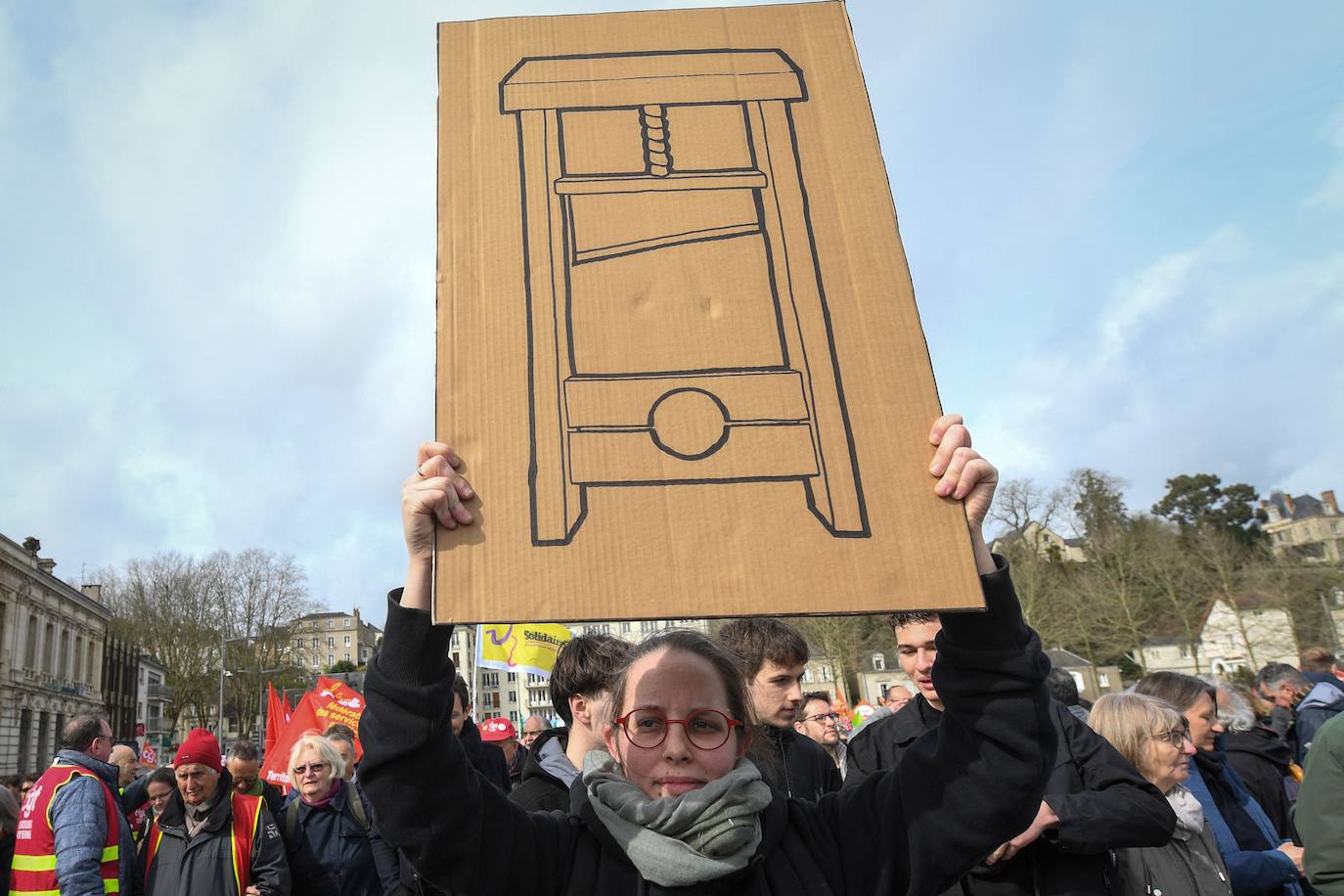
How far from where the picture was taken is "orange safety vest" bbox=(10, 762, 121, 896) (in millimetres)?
4867

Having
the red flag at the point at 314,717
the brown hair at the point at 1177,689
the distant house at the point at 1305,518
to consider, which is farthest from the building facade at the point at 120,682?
the distant house at the point at 1305,518

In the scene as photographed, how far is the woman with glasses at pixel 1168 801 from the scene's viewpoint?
3201 mm

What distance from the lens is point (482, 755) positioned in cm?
498

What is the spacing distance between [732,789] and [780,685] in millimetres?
2288

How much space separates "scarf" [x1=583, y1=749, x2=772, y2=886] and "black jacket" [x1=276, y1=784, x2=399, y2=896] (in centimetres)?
390

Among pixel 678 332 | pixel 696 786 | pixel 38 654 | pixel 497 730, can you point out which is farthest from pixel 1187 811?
pixel 38 654

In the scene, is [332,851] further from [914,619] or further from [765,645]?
[914,619]

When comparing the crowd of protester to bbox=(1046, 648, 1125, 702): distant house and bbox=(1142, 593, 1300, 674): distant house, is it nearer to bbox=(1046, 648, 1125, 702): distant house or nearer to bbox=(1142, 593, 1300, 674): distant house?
bbox=(1142, 593, 1300, 674): distant house

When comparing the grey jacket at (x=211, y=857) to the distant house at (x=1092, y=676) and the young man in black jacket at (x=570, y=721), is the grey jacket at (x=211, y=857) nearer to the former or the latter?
the young man in black jacket at (x=570, y=721)

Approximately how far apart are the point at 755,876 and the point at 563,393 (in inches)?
40.0

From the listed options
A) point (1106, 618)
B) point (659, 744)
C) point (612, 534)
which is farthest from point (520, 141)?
point (1106, 618)

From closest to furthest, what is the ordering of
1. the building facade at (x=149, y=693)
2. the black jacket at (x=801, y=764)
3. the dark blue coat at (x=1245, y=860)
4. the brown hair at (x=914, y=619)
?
the brown hair at (x=914, y=619) < the dark blue coat at (x=1245, y=860) < the black jacket at (x=801, y=764) < the building facade at (x=149, y=693)

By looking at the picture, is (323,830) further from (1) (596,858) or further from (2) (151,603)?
(2) (151,603)

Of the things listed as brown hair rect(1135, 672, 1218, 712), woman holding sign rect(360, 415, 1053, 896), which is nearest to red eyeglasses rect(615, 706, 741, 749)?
woman holding sign rect(360, 415, 1053, 896)
